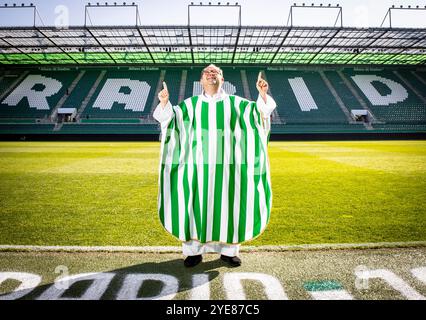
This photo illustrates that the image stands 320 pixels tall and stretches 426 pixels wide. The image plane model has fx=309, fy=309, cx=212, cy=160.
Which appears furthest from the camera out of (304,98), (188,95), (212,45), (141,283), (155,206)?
(304,98)

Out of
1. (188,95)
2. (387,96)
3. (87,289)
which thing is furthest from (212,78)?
(387,96)

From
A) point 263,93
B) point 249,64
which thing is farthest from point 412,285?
point 249,64

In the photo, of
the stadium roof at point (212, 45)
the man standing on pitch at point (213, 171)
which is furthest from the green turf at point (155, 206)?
the stadium roof at point (212, 45)

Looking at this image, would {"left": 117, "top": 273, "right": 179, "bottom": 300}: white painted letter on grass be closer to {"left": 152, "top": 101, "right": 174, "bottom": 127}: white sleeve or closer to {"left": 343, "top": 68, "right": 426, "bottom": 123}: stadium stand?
{"left": 152, "top": 101, "right": 174, "bottom": 127}: white sleeve

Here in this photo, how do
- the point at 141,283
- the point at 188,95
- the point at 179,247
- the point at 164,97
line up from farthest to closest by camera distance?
the point at 188,95 < the point at 179,247 < the point at 164,97 < the point at 141,283

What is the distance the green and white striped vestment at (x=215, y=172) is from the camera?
3.16 m

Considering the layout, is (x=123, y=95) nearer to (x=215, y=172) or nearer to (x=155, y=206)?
(x=155, y=206)

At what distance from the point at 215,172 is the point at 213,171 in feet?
0.08

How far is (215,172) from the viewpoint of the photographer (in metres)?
3.18

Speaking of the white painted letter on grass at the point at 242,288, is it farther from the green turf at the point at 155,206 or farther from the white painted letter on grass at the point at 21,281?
the white painted letter on grass at the point at 21,281

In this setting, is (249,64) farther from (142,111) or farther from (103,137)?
(103,137)

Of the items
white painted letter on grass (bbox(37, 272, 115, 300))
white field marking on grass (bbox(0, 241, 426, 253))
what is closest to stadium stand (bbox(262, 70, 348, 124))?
white field marking on grass (bbox(0, 241, 426, 253))

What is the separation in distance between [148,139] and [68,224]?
894 inches

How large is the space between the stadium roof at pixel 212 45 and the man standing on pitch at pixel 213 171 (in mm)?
25208
